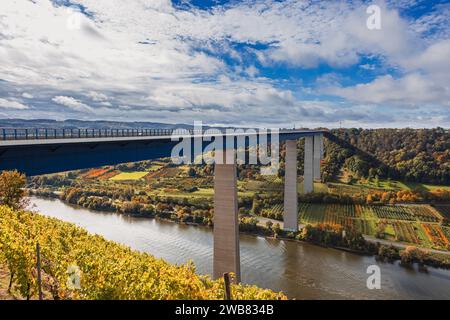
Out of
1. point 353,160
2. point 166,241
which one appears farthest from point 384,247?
point 353,160

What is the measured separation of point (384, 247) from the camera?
23.0 meters

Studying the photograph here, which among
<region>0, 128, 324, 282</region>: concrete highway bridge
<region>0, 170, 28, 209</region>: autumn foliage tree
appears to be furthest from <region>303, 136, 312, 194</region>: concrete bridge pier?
<region>0, 170, 28, 209</region>: autumn foliage tree

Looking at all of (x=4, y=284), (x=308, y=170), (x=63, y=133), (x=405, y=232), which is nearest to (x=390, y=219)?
(x=405, y=232)

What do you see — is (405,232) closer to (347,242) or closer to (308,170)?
(347,242)

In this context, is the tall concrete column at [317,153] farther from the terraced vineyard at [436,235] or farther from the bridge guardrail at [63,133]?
the bridge guardrail at [63,133]

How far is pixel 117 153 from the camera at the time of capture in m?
13.2

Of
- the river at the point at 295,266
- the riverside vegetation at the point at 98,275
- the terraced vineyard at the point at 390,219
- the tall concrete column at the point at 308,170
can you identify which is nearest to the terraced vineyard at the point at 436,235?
the terraced vineyard at the point at 390,219

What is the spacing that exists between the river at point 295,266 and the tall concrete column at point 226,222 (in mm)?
2545

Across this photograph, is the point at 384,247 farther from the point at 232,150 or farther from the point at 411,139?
the point at 411,139

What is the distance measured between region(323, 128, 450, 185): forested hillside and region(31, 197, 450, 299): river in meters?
24.1

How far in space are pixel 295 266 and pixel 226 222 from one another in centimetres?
699

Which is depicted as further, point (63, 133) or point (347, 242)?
point (347, 242)

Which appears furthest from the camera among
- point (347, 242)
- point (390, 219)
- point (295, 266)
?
point (390, 219)
